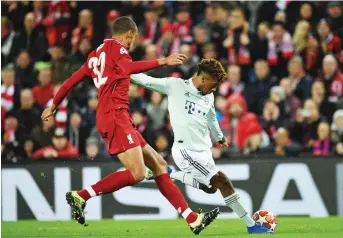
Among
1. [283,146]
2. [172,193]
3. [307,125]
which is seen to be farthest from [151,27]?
[172,193]

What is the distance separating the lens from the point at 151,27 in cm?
1788

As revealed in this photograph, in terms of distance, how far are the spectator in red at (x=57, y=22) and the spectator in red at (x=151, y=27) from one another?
144cm

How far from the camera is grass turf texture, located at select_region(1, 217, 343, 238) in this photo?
37.0 ft

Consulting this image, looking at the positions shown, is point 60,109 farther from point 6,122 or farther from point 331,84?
point 331,84

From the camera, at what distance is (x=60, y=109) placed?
16.5 meters

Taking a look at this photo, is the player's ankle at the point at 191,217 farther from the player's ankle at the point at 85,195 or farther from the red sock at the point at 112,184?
the player's ankle at the point at 85,195

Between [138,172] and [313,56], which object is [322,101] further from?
[138,172]

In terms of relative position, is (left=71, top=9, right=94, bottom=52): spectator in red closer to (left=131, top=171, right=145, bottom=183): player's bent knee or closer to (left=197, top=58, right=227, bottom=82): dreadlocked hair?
(left=197, top=58, right=227, bottom=82): dreadlocked hair

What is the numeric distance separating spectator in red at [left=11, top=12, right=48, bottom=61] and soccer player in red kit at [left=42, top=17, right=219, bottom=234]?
758cm

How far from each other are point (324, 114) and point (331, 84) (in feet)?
2.24

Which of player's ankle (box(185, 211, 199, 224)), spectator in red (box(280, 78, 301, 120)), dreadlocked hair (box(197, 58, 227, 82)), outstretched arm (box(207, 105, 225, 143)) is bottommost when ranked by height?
player's ankle (box(185, 211, 199, 224))

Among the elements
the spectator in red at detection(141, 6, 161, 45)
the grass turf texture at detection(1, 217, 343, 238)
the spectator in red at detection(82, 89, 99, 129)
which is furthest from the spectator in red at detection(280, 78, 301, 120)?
the spectator in red at detection(82, 89, 99, 129)

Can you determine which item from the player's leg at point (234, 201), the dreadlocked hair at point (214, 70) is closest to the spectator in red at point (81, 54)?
the dreadlocked hair at point (214, 70)

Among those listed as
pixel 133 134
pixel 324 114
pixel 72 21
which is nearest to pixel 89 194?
pixel 133 134
